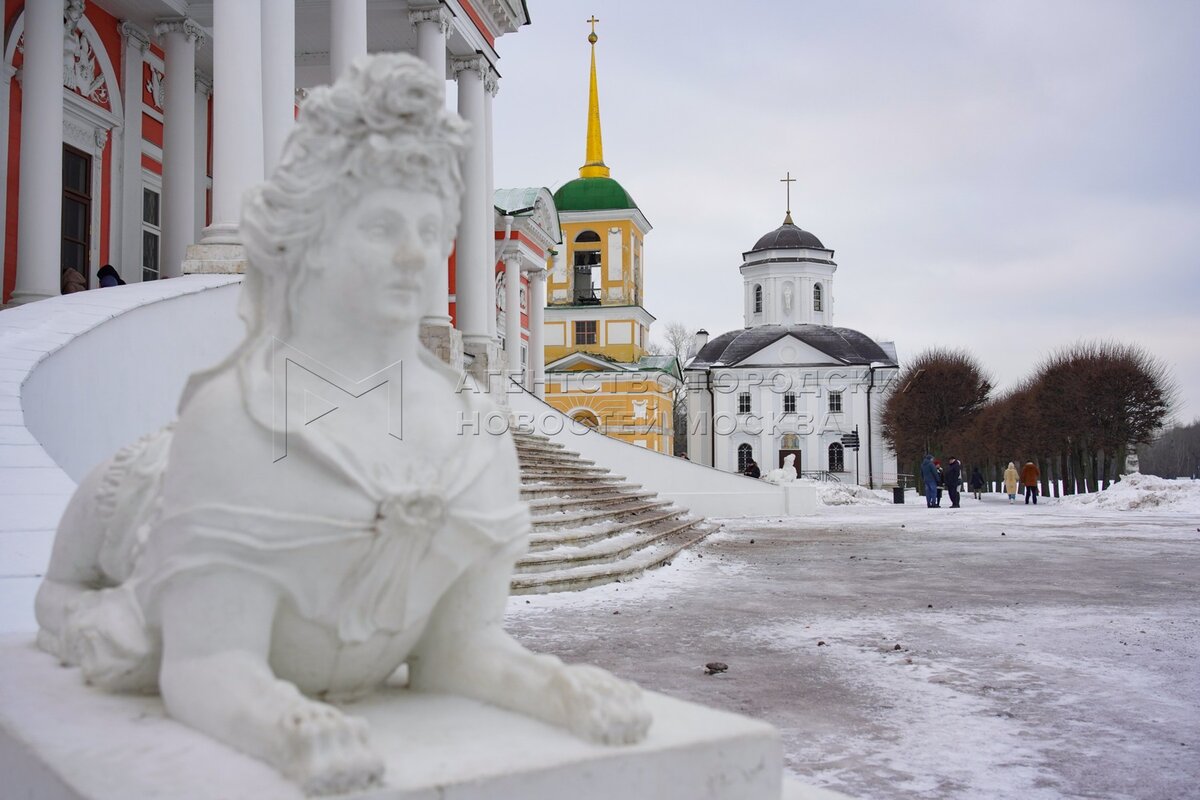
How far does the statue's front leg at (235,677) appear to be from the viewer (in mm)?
1747

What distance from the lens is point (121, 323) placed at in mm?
8258

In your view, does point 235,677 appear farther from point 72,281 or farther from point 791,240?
point 791,240

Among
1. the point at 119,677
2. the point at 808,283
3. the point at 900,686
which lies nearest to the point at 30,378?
the point at 119,677

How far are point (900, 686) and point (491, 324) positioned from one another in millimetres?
15403

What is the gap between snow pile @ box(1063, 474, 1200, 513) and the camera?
25.9m

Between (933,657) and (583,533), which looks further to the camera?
(583,533)

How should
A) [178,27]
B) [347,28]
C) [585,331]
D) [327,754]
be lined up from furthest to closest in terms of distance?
[585,331], [178,27], [347,28], [327,754]

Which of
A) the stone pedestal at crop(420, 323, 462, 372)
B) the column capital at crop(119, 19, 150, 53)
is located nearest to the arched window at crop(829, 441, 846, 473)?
the stone pedestal at crop(420, 323, 462, 372)

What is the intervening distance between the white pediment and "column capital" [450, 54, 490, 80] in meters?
44.4

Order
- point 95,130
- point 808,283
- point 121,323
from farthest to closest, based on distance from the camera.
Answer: point 808,283 < point 95,130 < point 121,323

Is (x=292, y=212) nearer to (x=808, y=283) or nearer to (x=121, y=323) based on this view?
(x=121, y=323)

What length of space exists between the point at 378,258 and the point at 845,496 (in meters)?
35.8

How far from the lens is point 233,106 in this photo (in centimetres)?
1114

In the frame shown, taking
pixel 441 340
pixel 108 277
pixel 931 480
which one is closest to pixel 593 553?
pixel 441 340
